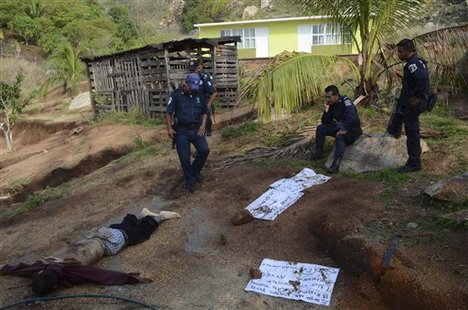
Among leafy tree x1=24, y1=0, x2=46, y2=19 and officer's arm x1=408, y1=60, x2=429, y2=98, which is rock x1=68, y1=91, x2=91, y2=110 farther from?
officer's arm x1=408, y1=60, x2=429, y2=98

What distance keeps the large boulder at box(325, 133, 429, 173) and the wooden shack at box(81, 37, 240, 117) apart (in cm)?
794

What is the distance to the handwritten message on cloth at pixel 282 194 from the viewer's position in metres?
5.30

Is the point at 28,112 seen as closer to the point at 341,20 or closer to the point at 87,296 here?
the point at 341,20

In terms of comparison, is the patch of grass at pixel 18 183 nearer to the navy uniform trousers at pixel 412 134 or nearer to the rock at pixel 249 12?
the navy uniform trousers at pixel 412 134

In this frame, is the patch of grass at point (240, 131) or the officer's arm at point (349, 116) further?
the patch of grass at point (240, 131)

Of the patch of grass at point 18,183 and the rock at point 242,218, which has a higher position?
the rock at point 242,218

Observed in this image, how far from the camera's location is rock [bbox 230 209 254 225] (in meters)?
5.09

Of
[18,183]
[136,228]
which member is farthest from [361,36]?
[18,183]

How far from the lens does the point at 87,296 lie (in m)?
3.75

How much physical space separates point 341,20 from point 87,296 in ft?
19.5

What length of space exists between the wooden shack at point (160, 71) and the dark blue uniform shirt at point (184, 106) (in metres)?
7.47

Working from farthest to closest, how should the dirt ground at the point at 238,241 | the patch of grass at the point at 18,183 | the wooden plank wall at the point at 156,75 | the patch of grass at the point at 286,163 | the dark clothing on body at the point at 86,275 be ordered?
the wooden plank wall at the point at 156,75, the patch of grass at the point at 18,183, the patch of grass at the point at 286,163, the dark clothing on body at the point at 86,275, the dirt ground at the point at 238,241

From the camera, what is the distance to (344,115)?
21.0 feet

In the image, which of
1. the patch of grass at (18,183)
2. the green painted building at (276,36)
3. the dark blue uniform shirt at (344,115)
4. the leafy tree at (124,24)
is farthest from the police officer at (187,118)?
the leafy tree at (124,24)
